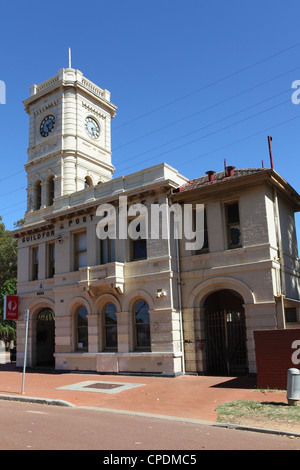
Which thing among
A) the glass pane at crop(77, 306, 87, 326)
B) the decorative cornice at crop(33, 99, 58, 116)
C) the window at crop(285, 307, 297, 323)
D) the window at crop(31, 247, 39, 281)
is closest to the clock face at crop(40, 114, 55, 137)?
the decorative cornice at crop(33, 99, 58, 116)

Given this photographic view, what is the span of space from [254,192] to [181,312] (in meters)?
5.86

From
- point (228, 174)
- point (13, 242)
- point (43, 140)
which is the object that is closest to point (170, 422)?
point (228, 174)

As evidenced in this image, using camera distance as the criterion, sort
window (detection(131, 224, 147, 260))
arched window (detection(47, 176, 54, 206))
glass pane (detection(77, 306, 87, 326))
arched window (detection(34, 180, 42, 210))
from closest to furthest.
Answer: window (detection(131, 224, 147, 260)) < glass pane (detection(77, 306, 87, 326)) < arched window (detection(47, 176, 54, 206)) < arched window (detection(34, 180, 42, 210))

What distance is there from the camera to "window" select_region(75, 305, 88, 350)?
20.6 meters

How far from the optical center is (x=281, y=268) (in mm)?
16656

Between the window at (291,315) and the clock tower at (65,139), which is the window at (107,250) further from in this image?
the window at (291,315)

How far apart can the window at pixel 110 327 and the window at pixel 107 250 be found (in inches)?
86.5

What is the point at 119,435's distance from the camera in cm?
789

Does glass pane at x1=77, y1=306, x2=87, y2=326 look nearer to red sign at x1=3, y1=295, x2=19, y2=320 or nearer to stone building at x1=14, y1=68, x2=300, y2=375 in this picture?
stone building at x1=14, y1=68, x2=300, y2=375

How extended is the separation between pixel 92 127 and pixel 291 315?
17660 mm

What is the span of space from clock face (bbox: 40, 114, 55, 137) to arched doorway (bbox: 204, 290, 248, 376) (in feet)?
49.2

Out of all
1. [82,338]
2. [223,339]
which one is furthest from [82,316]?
[223,339]

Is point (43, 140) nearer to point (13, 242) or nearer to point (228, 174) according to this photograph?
point (228, 174)

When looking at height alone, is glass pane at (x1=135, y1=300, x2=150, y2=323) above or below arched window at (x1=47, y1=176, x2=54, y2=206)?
below
